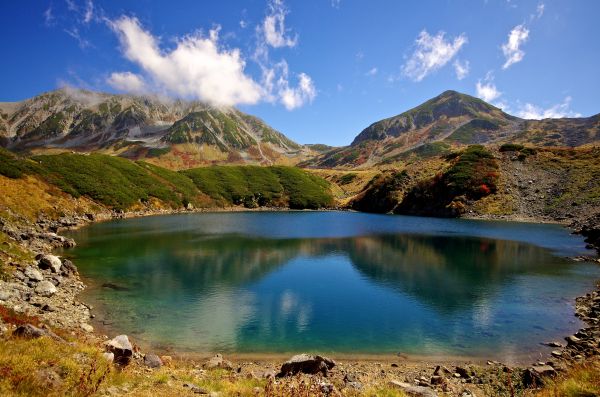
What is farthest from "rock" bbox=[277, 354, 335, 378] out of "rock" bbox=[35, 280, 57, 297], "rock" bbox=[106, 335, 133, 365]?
"rock" bbox=[35, 280, 57, 297]

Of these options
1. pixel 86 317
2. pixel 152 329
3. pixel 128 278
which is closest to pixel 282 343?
Result: pixel 152 329

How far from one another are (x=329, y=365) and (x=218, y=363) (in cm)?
636

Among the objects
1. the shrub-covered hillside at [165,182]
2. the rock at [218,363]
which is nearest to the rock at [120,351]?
the rock at [218,363]

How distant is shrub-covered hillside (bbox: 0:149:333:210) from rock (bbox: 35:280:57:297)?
65.3 metres

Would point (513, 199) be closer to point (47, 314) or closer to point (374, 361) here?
point (374, 361)

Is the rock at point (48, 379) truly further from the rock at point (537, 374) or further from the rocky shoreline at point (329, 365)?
the rock at point (537, 374)

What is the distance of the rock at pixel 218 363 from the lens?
19.6 m

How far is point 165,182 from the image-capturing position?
14738cm

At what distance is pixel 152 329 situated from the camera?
26.5 metres

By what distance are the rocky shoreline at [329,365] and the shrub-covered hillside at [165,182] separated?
64842mm

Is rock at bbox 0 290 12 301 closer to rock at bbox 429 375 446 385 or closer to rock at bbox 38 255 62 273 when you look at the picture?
rock at bbox 38 255 62 273

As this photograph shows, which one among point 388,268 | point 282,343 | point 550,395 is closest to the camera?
point 550,395

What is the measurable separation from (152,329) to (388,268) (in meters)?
31.6

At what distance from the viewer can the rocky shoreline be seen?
53.5ft
